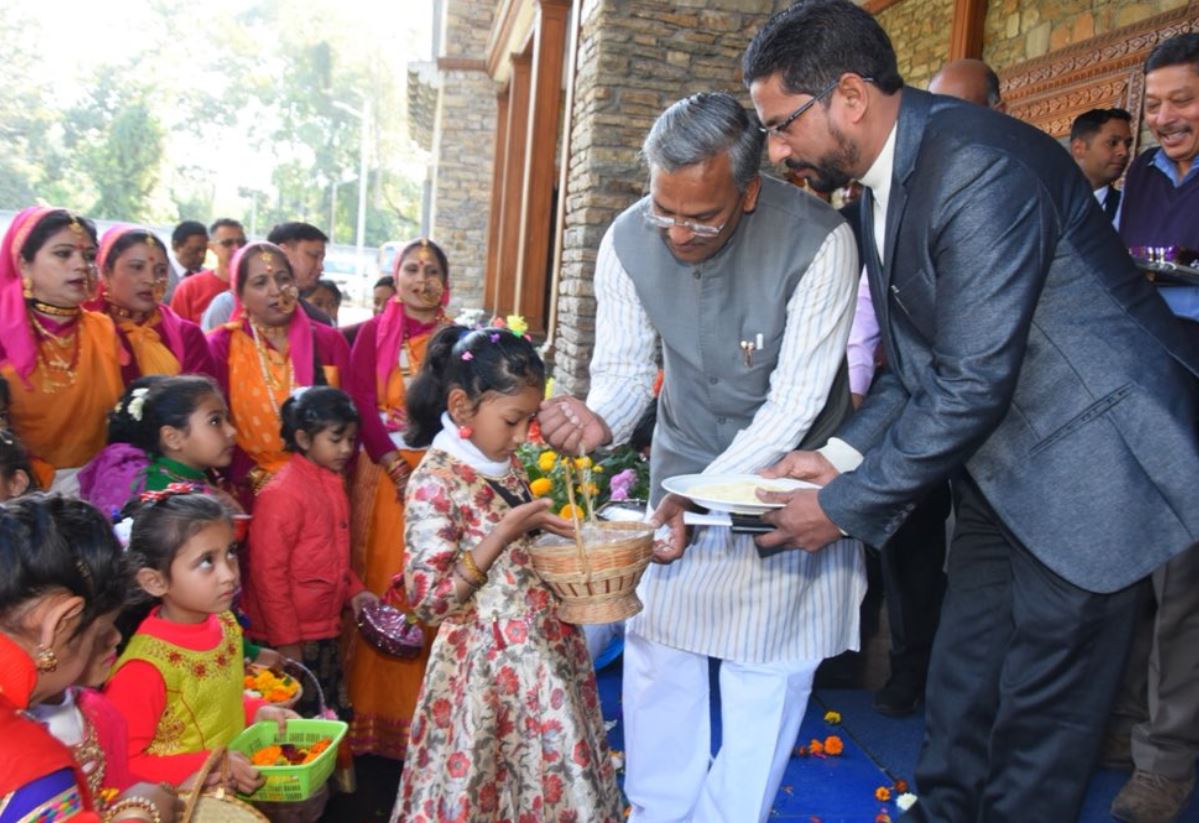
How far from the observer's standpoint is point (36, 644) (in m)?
1.70

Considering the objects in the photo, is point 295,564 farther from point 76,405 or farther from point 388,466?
point 76,405

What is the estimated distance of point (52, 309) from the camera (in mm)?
3475

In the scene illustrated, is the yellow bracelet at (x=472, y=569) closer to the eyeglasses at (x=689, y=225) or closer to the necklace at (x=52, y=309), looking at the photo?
the eyeglasses at (x=689, y=225)

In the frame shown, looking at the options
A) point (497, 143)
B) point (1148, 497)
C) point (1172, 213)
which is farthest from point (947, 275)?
point (497, 143)

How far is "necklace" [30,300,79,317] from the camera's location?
3.45m

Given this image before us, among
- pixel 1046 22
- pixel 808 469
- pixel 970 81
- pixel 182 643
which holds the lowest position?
pixel 182 643

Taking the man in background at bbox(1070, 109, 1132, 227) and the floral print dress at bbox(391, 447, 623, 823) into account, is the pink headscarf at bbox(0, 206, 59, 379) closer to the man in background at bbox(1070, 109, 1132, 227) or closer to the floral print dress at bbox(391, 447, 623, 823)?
the floral print dress at bbox(391, 447, 623, 823)

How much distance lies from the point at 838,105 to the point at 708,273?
1.75 feet

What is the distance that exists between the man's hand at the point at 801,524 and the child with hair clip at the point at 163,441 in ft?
5.97

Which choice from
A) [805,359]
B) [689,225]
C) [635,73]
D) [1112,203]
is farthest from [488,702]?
[635,73]

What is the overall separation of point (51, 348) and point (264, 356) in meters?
0.82

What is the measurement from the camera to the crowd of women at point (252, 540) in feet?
6.08

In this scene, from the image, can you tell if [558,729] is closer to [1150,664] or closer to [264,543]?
[264,543]

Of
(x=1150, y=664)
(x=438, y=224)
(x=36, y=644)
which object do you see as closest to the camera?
(x=36, y=644)
